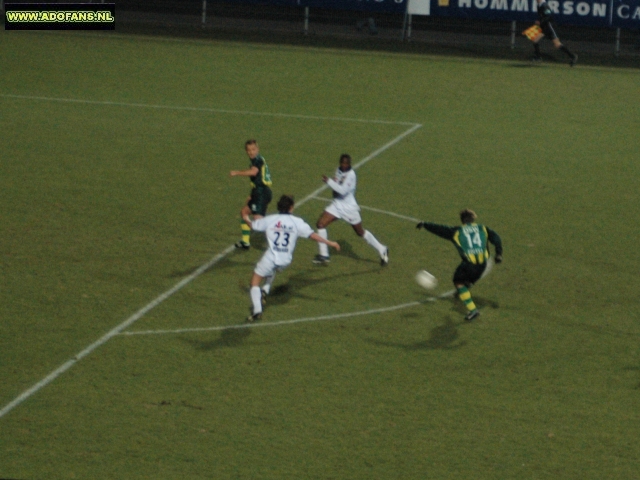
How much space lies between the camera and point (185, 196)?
68.4 ft

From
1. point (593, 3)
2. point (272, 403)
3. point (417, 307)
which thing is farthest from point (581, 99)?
point (272, 403)

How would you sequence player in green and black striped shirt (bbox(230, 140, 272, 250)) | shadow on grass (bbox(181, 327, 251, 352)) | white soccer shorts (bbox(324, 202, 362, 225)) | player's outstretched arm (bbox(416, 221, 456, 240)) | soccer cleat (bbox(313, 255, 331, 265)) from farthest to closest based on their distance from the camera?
soccer cleat (bbox(313, 255, 331, 265)) < player in green and black striped shirt (bbox(230, 140, 272, 250)) < white soccer shorts (bbox(324, 202, 362, 225)) < player's outstretched arm (bbox(416, 221, 456, 240)) < shadow on grass (bbox(181, 327, 251, 352))

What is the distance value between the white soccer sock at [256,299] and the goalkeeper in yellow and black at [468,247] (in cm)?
239

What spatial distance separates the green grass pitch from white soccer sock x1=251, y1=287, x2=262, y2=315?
374 millimetres

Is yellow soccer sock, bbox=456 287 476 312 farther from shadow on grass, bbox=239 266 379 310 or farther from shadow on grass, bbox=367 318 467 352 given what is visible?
shadow on grass, bbox=239 266 379 310

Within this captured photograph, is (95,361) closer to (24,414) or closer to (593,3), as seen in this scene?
(24,414)

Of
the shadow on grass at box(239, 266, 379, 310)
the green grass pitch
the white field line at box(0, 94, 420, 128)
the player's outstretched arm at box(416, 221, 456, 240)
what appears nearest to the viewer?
the green grass pitch

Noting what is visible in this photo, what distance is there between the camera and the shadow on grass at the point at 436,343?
14173 mm

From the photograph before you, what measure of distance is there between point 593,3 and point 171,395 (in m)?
26.8

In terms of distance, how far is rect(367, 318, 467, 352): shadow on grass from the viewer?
46.5 feet

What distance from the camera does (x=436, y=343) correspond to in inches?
563

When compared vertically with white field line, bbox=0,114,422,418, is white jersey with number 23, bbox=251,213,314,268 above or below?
above

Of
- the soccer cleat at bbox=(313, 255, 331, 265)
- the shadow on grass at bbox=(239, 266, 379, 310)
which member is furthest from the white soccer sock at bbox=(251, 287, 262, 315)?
the soccer cleat at bbox=(313, 255, 331, 265)

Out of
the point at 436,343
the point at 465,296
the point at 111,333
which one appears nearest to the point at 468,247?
the point at 465,296
